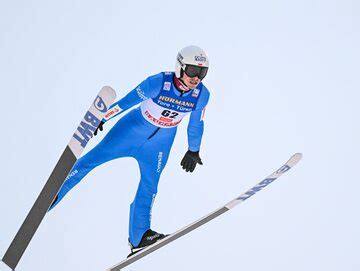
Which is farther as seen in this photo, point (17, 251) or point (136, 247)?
point (136, 247)

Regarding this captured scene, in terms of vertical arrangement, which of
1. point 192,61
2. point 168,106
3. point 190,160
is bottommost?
point 190,160

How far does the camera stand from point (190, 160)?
5363 millimetres

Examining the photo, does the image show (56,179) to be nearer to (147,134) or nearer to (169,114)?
(147,134)

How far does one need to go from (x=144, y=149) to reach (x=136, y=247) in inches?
30.8

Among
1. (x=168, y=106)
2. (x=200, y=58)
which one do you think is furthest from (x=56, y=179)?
(x=200, y=58)

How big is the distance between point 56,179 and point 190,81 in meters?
1.25

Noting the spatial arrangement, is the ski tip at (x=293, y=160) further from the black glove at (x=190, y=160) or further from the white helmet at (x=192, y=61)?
the white helmet at (x=192, y=61)

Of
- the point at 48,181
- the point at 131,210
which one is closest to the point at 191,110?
the point at 131,210

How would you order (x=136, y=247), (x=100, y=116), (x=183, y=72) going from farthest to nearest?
1. (x=136, y=247)
2. (x=183, y=72)
3. (x=100, y=116)

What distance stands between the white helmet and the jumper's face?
0.03m

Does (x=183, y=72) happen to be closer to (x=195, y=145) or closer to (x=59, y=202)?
(x=195, y=145)

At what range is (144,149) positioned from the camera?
5211mm

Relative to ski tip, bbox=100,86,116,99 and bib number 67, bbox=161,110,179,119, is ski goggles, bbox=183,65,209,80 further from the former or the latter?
ski tip, bbox=100,86,116,99

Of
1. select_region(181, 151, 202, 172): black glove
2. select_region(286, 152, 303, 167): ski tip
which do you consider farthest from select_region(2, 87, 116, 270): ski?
select_region(286, 152, 303, 167): ski tip
